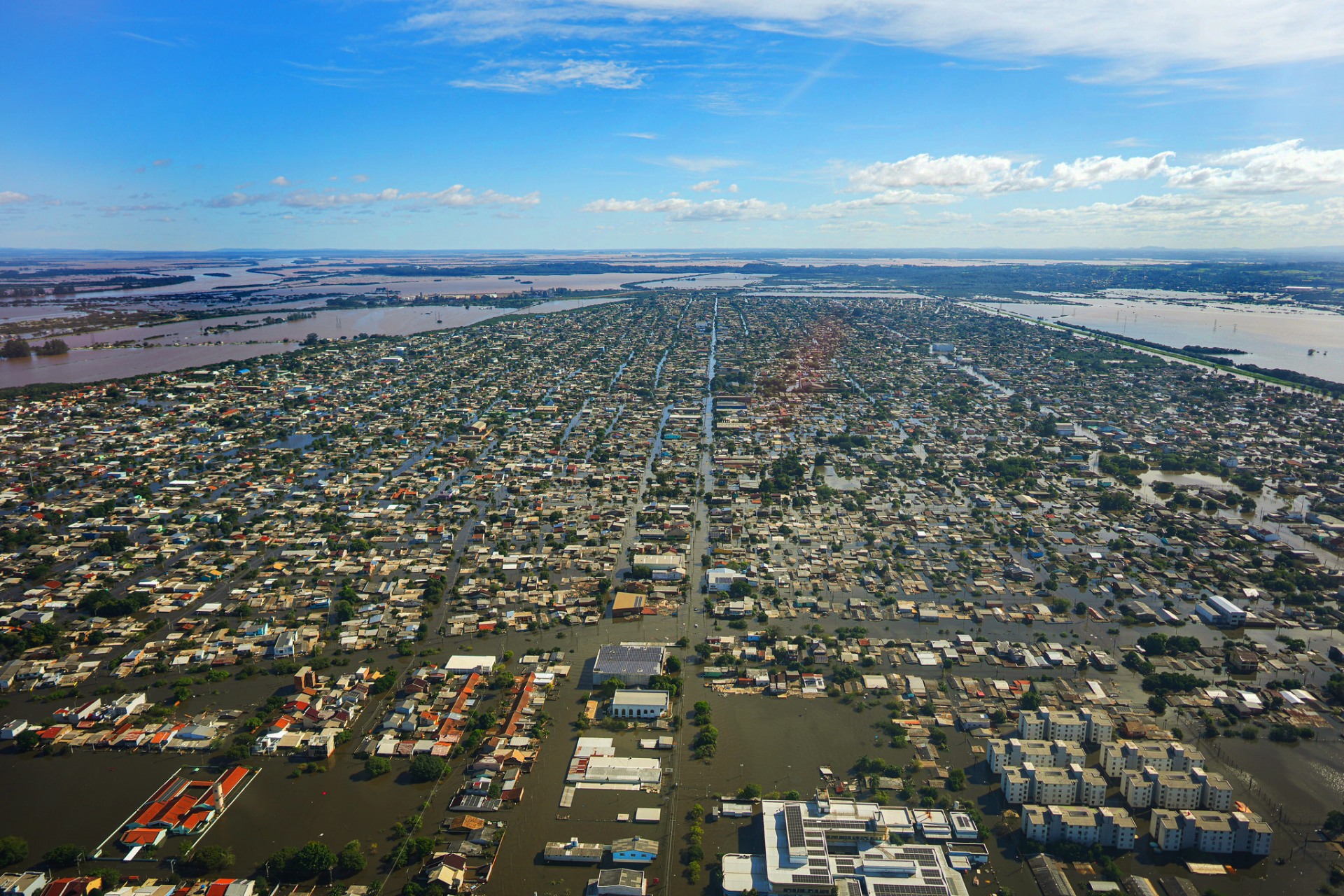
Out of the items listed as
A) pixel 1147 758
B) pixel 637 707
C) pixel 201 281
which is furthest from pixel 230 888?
pixel 201 281

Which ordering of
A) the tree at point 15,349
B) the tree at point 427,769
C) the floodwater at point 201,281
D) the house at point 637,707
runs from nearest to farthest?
the tree at point 427,769
the house at point 637,707
the tree at point 15,349
the floodwater at point 201,281

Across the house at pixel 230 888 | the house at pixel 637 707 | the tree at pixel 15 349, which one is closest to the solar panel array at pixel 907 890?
the house at pixel 637 707

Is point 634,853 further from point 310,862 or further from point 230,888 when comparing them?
point 230,888

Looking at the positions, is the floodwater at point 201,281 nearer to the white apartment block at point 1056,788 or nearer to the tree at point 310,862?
the tree at point 310,862

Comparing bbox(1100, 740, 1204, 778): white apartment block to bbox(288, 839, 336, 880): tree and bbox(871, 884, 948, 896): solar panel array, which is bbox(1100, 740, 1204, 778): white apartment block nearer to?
bbox(871, 884, 948, 896): solar panel array

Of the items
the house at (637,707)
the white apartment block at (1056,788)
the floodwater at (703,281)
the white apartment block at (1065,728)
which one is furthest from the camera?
the floodwater at (703,281)

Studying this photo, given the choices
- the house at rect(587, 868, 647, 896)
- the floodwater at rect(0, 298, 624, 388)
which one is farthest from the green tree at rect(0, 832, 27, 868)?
the floodwater at rect(0, 298, 624, 388)
